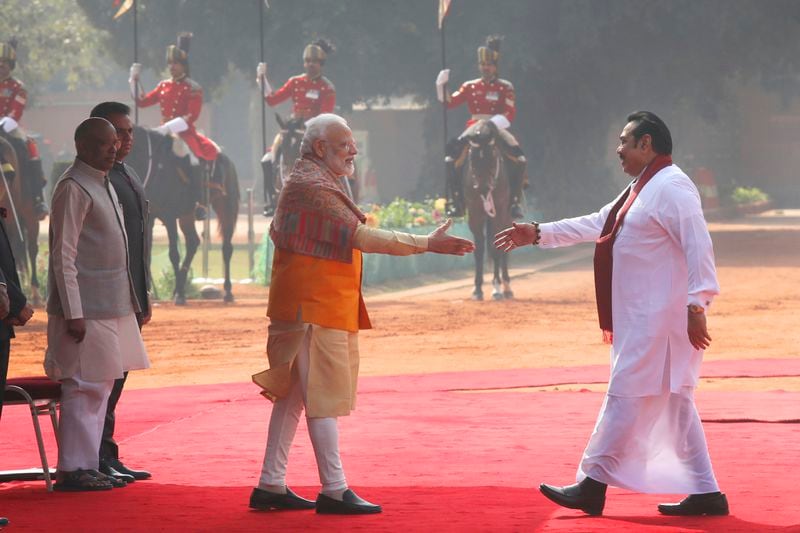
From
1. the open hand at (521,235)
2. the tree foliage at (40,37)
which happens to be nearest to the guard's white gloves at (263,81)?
the open hand at (521,235)

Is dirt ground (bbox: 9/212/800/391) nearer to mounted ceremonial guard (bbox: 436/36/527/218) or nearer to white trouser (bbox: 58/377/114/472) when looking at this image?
mounted ceremonial guard (bbox: 436/36/527/218)

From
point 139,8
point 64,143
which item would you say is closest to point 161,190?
point 139,8

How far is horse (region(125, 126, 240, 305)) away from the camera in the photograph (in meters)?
21.2

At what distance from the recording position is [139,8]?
1432 inches

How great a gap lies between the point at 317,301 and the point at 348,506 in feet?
2.95

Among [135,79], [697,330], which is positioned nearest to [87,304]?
[697,330]

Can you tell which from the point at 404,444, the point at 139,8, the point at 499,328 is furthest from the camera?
the point at 139,8

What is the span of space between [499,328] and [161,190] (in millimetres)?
6230

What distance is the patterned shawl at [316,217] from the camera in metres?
6.75

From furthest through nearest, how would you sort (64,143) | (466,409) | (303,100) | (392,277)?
(64,143), (392,277), (303,100), (466,409)

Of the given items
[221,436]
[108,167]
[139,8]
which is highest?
[139,8]

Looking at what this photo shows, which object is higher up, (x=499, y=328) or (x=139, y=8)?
(x=139, y=8)

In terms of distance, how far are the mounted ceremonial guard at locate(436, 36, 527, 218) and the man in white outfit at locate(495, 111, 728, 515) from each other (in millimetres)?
14564

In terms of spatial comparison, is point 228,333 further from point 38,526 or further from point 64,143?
point 64,143
